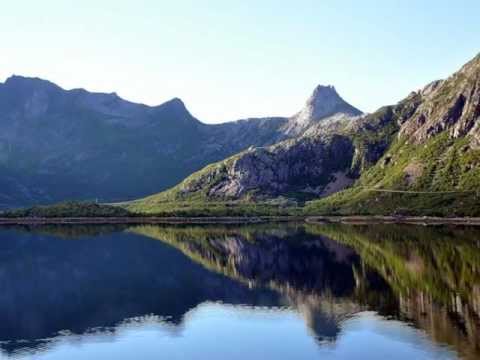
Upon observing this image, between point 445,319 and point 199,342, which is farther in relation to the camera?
point 445,319

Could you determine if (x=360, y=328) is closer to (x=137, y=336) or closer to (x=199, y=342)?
(x=199, y=342)

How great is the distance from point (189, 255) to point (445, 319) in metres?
107

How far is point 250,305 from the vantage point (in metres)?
116

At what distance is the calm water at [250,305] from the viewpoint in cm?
8375

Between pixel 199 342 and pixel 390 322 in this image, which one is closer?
pixel 199 342

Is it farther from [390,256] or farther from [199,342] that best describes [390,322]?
[390,256]

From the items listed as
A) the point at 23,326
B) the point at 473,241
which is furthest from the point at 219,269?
the point at 473,241

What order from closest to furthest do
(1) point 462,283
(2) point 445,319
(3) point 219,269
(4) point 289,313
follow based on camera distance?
(2) point 445,319, (4) point 289,313, (1) point 462,283, (3) point 219,269

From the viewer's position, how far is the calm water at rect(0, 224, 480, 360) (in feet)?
275

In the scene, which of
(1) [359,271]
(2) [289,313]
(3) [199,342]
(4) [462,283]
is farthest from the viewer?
(1) [359,271]

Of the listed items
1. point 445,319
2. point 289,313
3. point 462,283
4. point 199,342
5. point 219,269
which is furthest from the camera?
point 219,269

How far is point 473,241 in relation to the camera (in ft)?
617

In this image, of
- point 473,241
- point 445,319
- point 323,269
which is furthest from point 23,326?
point 473,241

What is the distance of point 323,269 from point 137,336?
246ft
